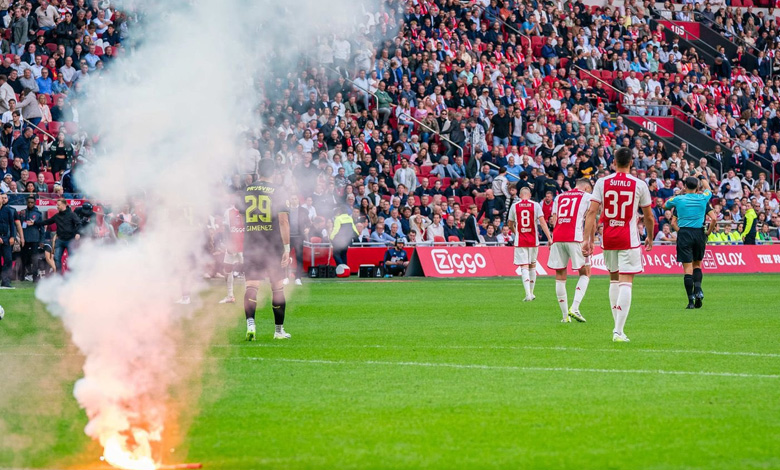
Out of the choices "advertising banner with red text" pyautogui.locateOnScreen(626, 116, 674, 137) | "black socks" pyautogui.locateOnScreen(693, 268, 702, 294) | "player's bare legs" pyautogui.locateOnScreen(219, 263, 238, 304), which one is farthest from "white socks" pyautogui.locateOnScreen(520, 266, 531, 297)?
"advertising banner with red text" pyautogui.locateOnScreen(626, 116, 674, 137)

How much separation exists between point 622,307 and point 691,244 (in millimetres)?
7828

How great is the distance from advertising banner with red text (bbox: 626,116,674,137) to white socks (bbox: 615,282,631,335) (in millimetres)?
31958

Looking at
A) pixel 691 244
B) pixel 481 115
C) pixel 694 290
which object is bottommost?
pixel 694 290

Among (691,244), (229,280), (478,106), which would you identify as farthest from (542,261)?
(229,280)

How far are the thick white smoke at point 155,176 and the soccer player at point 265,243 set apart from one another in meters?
0.66

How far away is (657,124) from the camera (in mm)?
45500

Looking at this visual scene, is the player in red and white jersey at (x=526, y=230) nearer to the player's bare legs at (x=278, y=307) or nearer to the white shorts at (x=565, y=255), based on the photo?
the white shorts at (x=565, y=255)

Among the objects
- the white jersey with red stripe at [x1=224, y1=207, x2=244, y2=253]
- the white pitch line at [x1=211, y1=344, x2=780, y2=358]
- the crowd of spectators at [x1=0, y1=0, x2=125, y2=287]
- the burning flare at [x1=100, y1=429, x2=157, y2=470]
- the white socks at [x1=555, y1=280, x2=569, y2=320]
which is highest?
the crowd of spectators at [x1=0, y1=0, x2=125, y2=287]

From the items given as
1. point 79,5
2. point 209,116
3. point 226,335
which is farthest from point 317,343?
point 79,5

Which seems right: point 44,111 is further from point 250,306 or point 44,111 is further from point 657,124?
point 657,124

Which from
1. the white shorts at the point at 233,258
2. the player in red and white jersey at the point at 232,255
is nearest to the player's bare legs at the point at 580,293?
the player in red and white jersey at the point at 232,255

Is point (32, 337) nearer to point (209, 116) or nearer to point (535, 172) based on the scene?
point (209, 116)

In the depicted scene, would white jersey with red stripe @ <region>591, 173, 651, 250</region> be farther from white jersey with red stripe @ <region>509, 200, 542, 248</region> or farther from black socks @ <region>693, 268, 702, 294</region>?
white jersey with red stripe @ <region>509, 200, 542, 248</region>

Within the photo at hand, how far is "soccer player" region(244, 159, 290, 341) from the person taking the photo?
14.5 meters
